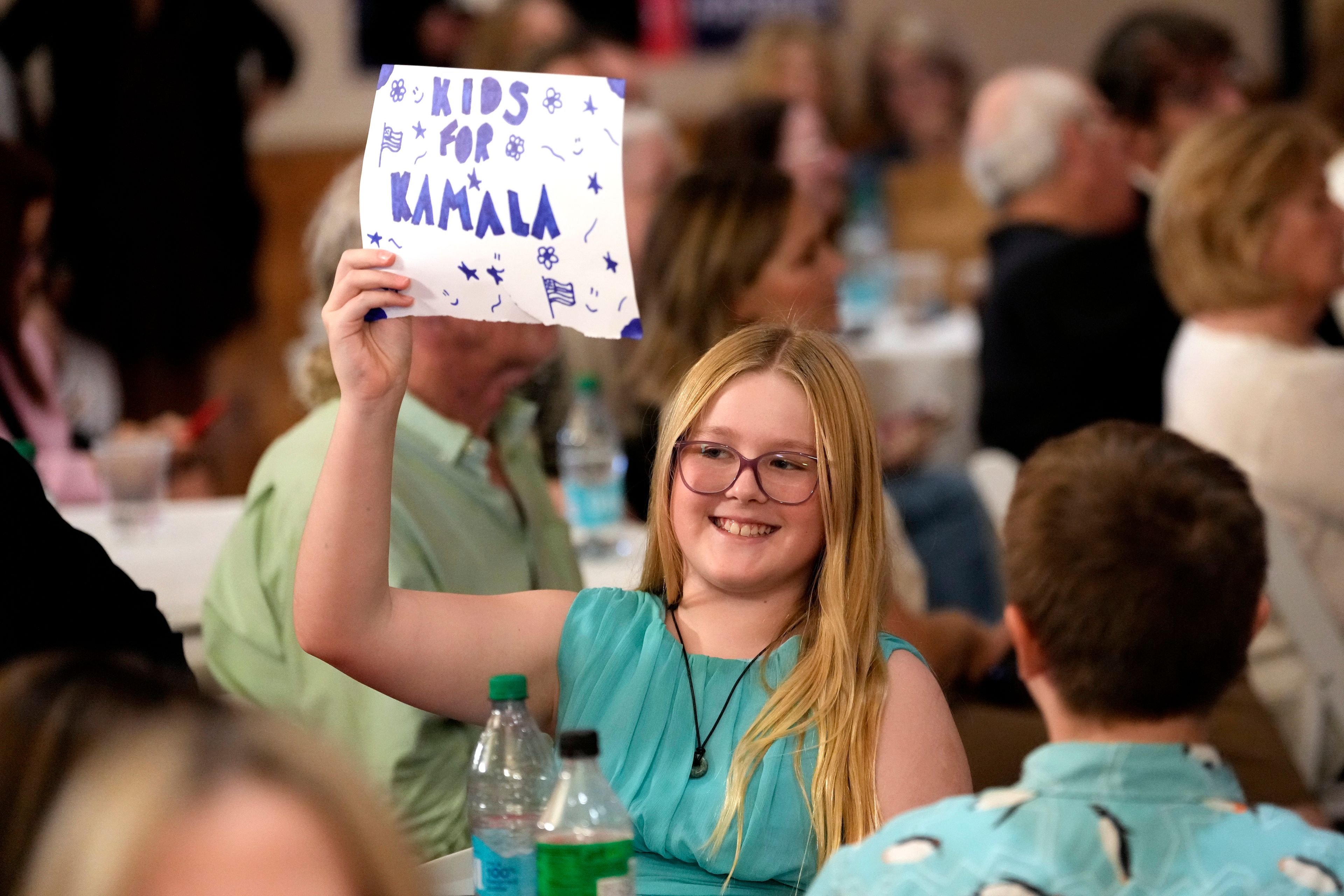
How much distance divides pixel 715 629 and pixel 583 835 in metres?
0.40

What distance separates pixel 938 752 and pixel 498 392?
994 millimetres

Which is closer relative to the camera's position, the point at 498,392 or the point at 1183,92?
the point at 498,392

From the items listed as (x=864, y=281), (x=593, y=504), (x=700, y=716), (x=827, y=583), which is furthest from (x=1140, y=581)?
(x=864, y=281)

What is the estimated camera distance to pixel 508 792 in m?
1.57

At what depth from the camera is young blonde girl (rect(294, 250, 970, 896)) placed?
156 cm

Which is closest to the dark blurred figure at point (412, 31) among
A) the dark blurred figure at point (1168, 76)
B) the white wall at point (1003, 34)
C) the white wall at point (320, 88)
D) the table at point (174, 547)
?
the white wall at point (320, 88)

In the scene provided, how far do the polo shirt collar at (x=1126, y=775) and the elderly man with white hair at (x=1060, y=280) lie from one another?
8.92 ft

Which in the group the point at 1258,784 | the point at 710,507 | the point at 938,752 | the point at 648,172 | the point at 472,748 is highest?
the point at 648,172

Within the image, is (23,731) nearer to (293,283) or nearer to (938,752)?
(938,752)

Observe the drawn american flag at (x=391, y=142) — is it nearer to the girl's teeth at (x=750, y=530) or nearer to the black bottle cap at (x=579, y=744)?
the girl's teeth at (x=750, y=530)

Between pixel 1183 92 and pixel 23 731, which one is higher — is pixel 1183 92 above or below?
above

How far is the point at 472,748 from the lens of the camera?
2.03 metres

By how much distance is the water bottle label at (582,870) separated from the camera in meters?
1.33

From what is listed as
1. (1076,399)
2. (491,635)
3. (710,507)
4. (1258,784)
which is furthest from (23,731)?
(1076,399)
